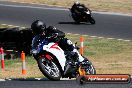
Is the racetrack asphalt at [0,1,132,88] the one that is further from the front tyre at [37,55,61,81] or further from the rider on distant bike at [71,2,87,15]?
the front tyre at [37,55,61,81]

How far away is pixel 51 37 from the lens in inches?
551

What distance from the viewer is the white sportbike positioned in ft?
44.9

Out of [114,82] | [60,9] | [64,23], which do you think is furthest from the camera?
[60,9]

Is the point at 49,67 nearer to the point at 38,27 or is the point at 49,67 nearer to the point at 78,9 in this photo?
the point at 38,27

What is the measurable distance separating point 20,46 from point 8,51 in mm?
613

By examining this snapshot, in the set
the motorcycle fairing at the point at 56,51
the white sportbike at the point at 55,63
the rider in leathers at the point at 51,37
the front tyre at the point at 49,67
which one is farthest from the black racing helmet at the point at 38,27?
the front tyre at the point at 49,67

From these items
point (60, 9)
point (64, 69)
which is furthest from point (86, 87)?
point (60, 9)

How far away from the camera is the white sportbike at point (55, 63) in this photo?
539 inches

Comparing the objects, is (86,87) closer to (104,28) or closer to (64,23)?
(104,28)

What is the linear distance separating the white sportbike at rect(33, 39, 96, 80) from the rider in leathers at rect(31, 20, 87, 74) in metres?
0.13

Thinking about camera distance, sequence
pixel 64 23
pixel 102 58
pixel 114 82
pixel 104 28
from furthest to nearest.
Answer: pixel 64 23
pixel 104 28
pixel 102 58
pixel 114 82

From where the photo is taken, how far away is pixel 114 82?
1176cm

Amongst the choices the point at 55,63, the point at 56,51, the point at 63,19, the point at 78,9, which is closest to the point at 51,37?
the point at 56,51

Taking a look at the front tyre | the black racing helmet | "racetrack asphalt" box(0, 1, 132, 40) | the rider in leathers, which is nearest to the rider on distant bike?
"racetrack asphalt" box(0, 1, 132, 40)
